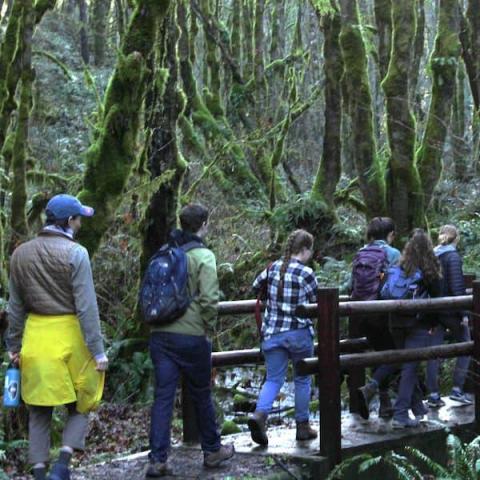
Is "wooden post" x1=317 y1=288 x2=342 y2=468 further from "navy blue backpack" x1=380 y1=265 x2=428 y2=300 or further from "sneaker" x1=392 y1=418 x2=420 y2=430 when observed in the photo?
"sneaker" x1=392 y1=418 x2=420 y2=430

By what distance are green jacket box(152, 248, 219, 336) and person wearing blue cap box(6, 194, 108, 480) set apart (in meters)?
0.77

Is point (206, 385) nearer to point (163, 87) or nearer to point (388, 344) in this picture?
point (388, 344)

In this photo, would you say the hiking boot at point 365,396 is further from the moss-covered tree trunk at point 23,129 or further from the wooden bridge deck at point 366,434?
the moss-covered tree trunk at point 23,129

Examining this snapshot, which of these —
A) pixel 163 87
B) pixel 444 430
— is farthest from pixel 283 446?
pixel 163 87

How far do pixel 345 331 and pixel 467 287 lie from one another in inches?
117

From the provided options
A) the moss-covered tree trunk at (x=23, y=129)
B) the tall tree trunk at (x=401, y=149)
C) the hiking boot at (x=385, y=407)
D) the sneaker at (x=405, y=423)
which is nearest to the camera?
the sneaker at (x=405, y=423)

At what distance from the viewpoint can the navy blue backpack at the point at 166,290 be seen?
733cm

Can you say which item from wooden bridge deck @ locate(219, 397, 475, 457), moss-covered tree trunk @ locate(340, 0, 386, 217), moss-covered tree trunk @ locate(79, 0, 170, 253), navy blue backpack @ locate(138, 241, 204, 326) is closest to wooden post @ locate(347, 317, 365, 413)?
wooden bridge deck @ locate(219, 397, 475, 457)

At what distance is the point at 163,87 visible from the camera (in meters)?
12.1

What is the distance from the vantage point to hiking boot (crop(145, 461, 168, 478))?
752 centimetres

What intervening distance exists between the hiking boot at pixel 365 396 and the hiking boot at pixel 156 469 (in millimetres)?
2609

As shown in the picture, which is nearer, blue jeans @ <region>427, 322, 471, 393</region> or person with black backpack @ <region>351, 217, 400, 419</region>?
person with black backpack @ <region>351, 217, 400, 419</region>

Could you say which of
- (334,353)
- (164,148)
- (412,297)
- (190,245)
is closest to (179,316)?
(190,245)

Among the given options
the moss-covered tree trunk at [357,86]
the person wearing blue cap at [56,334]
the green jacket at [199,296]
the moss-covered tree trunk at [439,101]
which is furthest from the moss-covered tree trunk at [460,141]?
the person wearing blue cap at [56,334]
